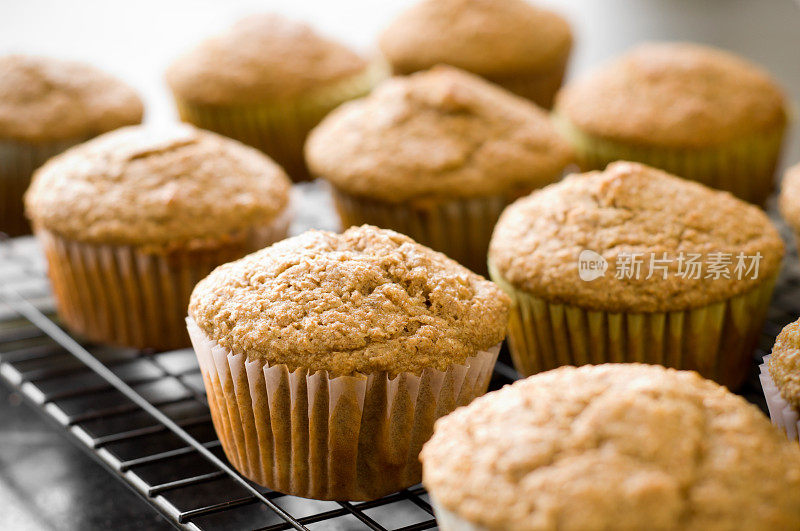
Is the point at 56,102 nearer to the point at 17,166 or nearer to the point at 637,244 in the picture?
the point at 17,166

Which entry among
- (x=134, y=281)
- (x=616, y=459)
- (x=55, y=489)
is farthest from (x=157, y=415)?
(x=616, y=459)

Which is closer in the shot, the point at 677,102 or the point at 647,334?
the point at 647,334

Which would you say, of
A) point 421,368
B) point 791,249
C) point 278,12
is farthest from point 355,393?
point 278,12

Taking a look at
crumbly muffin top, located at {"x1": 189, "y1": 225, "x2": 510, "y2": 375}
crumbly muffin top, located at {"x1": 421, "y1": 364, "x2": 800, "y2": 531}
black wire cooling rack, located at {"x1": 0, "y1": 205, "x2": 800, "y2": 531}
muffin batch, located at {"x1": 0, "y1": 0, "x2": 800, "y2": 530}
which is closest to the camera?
crumbly muffin top, located at {"x1": 421, "y1": 364, "x2": 800, "y2": 531}

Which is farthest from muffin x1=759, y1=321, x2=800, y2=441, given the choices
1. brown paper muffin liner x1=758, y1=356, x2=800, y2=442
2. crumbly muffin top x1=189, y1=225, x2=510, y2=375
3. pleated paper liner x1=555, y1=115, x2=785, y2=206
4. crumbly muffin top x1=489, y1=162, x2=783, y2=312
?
pleated paper liner x1=555, y1=115, x2=785, y2=206

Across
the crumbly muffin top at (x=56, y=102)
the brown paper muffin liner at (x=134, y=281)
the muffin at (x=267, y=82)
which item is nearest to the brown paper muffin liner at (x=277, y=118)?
the muffin at (x=267, y=82)

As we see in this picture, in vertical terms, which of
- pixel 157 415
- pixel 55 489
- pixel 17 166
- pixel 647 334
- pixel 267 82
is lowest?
pixel 55 489

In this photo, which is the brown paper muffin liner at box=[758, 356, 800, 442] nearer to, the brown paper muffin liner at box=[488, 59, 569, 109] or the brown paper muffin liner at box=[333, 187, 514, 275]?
the brown paper muffin liner at box=[333, 187, 514, 275]
